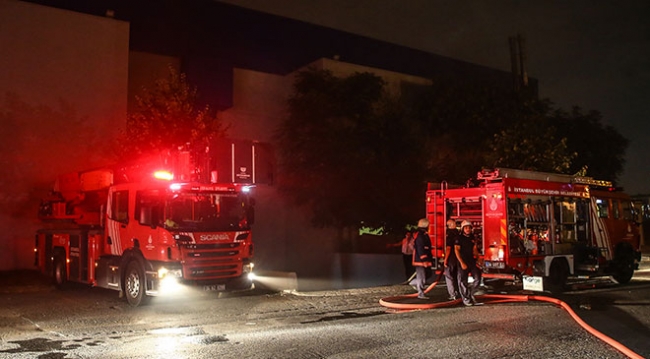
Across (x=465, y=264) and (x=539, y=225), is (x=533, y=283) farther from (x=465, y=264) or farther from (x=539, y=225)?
(x=465, y=264)

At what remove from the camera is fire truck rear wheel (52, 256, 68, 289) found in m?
15.4

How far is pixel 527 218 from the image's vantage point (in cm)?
1373

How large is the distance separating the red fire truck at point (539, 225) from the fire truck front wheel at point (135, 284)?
287 inches

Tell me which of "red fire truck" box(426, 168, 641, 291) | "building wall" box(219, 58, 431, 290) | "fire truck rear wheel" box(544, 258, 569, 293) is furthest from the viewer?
"building wall" box(219, 58, 431, 290)

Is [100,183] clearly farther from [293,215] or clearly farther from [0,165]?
[293,215]

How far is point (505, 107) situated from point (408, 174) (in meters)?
7.80

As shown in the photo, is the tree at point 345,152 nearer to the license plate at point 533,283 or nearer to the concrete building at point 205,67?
the concrete building at point 205,67

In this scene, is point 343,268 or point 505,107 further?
point 505,107

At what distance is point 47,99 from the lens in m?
20.7

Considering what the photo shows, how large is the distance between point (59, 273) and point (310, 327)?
9456 millimetres

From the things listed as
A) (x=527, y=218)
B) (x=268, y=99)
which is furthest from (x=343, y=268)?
(x=268, y=99)

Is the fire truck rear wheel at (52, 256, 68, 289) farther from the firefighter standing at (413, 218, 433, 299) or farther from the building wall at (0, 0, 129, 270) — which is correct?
the firefighter standing at (413, 218, 433, 299)

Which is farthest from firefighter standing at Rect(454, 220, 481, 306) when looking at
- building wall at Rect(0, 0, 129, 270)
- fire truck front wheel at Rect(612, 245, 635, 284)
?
building wall at Rect(0, 0, 129, 270)

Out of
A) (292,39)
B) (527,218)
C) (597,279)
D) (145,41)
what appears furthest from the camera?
(292,39)
